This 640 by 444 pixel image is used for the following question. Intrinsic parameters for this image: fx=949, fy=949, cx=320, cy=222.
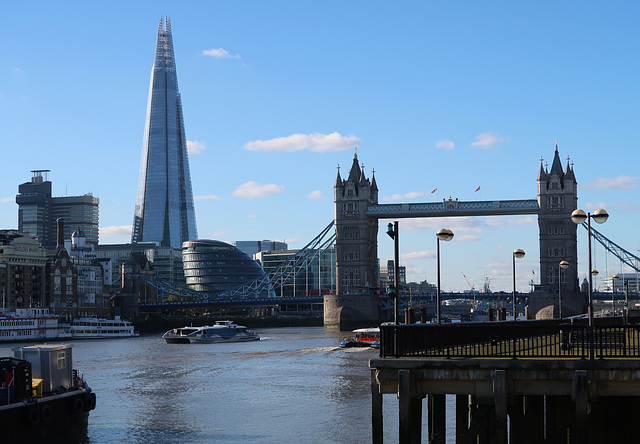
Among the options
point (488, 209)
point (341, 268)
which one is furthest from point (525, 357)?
point (341, 268)

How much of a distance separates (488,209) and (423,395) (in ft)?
408

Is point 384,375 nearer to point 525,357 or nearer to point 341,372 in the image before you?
point 525,357

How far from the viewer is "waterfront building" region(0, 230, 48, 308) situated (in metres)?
148

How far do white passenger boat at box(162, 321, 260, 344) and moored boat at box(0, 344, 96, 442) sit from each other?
238 ft

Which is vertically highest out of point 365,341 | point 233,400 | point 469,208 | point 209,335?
point 469,208

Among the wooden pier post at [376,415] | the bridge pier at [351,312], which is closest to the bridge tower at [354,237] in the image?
the bridge pier at [351,312]

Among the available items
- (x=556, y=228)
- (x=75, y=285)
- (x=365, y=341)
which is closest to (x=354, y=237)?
(x=556, y=228)

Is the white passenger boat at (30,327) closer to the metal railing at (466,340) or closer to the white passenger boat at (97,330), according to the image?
the white passenger boat at (97,330)

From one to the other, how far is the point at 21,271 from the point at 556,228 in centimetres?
8395

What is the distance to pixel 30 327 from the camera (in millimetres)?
121312

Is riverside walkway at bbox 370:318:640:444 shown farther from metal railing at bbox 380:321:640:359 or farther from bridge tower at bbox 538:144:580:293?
bridge tower at bbox 538:144:580:293

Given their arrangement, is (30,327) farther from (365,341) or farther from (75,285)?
(365,341)

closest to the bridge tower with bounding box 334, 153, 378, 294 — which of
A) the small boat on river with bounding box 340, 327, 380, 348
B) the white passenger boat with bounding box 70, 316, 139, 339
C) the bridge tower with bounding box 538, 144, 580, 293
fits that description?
the bridge tower with bounding box 538, 144, 580, 293

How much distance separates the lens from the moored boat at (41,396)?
33.3 metres
